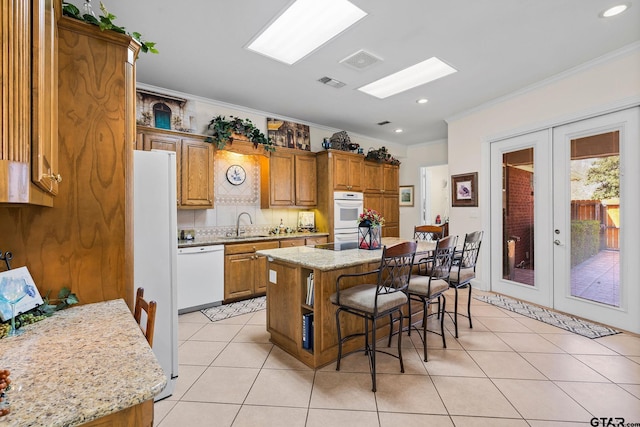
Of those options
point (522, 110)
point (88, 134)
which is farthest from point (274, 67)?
point (522, 110)

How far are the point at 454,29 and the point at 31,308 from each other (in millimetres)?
3410

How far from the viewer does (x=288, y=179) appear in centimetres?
471

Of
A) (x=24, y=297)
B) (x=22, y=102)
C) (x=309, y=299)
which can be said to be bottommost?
(x=309, y=299)

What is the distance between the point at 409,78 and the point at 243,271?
3317 millimetres

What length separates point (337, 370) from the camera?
88.8 inches

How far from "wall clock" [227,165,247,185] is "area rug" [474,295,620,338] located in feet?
12.6

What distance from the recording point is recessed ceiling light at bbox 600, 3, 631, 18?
225 centimetres

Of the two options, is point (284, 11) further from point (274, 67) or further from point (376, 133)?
point (376, 133)

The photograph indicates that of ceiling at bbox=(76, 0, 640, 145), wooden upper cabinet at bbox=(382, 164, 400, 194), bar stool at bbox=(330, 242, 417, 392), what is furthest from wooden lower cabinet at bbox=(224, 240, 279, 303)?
wooden upper cabinet at bbox=(382, 164, 400, 194)

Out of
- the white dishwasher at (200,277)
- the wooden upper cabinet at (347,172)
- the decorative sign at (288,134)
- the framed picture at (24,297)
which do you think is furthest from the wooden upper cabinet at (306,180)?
the framed picture at (24,297)

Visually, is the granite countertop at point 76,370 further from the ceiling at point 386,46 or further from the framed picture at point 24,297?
the ceiling at point 386,46

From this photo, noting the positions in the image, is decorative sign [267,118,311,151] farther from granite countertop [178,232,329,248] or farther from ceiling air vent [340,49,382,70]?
ceiling air vent [340,49,382,70]

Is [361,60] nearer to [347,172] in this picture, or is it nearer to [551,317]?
[347,172]

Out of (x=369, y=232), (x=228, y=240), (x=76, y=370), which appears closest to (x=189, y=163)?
(x=228, y=240)
